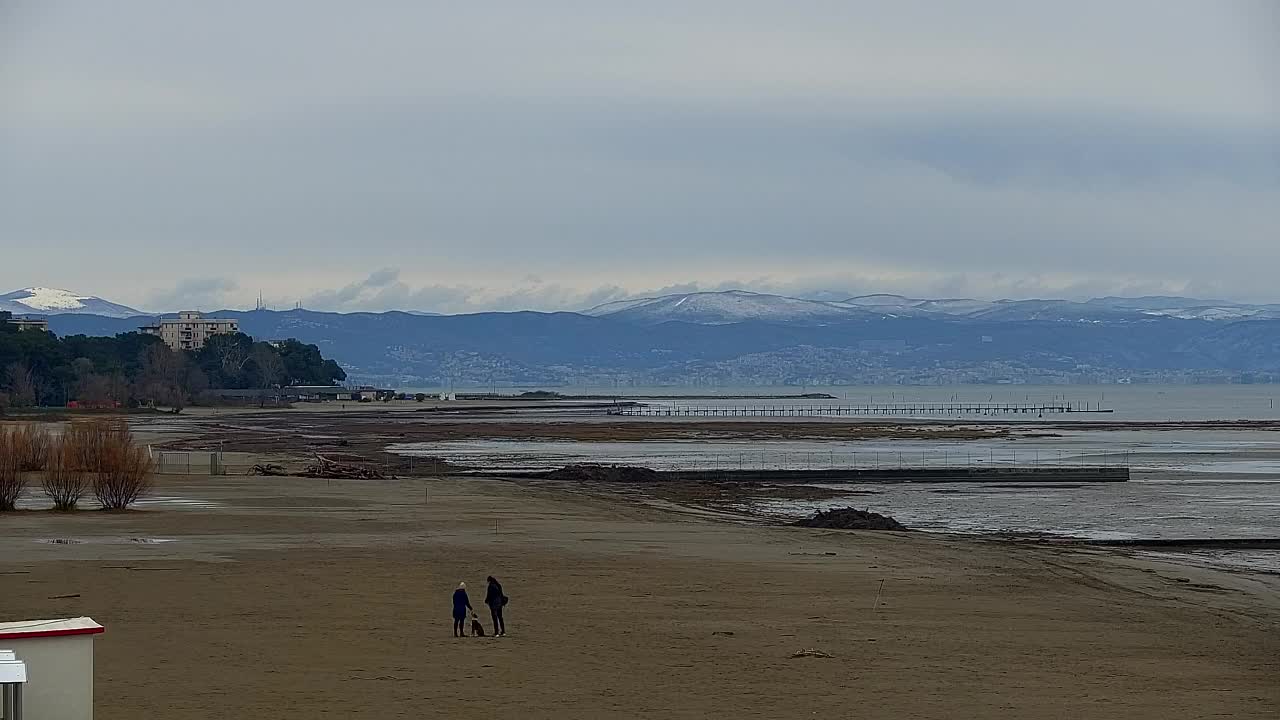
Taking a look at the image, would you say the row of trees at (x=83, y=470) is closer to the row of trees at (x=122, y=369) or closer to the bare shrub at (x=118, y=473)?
the bare shrub at (x=118, y=473)

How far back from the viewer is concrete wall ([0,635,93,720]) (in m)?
10.2

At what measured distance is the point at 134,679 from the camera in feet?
53.4

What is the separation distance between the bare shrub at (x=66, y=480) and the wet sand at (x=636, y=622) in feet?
9.79

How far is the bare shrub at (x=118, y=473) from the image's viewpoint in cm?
3831

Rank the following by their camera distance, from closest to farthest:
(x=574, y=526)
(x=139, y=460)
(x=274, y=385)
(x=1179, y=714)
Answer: (x=1179, y=714)
(x=574, y=526)
(x=139, y=460)
(x=274, y=385)

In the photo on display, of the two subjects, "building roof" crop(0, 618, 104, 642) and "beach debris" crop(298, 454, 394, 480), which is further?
"beach debris" crop(298, 454, 394, 480)

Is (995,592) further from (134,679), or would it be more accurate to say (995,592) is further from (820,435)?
(820,435)

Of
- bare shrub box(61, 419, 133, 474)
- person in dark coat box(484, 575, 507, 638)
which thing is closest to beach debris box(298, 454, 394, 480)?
→ bare shrub box(61, 419, 133, 474)

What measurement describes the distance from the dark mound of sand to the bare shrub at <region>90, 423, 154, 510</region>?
20.3 m

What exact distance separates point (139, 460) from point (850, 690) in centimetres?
2742

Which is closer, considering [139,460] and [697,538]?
[697,538]

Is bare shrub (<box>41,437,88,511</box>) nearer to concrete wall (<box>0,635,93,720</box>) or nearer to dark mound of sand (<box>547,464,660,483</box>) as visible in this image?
dark mound of sand (<box>547,464,660,483</box>)

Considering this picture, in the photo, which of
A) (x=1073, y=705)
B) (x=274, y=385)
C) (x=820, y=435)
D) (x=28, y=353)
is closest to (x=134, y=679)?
(x=1073, y=705)

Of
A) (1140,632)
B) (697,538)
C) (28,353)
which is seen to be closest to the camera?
(1140,632)
